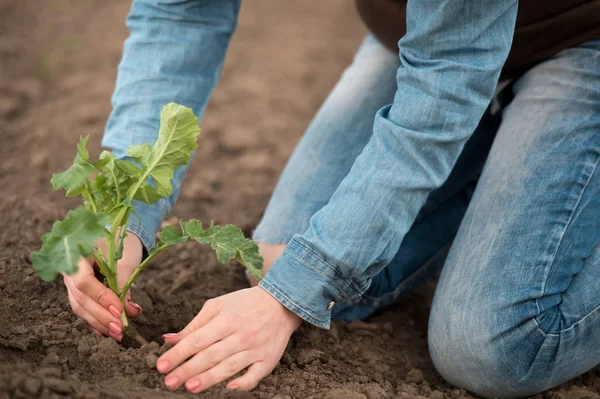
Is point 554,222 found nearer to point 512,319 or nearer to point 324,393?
point 512,319

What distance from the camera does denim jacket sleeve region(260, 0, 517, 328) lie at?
131cm

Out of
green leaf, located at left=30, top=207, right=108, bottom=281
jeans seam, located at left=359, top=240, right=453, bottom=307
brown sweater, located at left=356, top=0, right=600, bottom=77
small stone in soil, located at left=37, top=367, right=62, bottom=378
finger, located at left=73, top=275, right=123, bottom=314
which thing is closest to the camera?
green leaf, located at left=30, top=207, right=108, bottom=281

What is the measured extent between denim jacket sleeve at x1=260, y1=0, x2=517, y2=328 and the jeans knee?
29 centimetres

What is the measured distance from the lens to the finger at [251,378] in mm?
1301

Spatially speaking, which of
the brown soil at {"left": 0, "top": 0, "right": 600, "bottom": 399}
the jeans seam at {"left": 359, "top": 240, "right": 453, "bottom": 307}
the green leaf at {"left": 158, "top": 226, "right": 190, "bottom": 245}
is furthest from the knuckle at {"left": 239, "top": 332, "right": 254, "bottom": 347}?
the jeans seam at {"left": 359, "top": 240, "right": 453, "bottom": 307}

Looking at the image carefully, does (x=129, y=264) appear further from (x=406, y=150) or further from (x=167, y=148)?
(x=406, y=150)

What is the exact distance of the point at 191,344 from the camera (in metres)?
1.28

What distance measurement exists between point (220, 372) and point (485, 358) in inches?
22.8

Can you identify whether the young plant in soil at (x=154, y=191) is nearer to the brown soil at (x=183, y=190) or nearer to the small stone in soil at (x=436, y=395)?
the brown soil at (x=183, y=190)

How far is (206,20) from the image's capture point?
1707 millimetres

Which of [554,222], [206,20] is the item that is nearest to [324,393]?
[554,222]

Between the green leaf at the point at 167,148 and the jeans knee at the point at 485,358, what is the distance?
2.26ft

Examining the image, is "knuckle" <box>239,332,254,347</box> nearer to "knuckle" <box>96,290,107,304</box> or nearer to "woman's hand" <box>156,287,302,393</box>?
"woman's hand" <box>156,287,302,393</box>

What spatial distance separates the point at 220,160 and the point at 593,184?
147 centimetres
